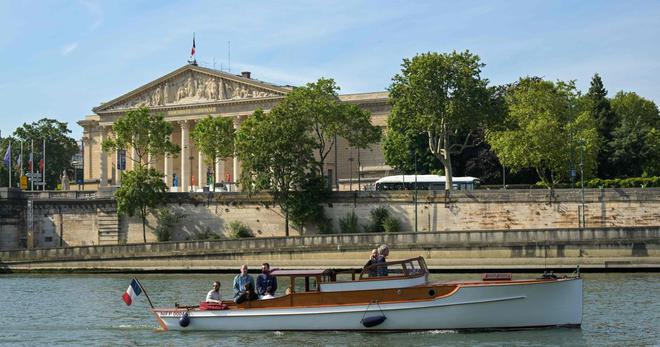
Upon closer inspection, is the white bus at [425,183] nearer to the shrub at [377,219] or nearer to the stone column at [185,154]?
the shrub at [377,219]

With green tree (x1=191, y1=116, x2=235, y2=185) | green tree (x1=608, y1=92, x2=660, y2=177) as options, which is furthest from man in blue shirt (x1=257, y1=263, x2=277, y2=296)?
green tree (x1=608, y1=92, x2=660, y2=177)

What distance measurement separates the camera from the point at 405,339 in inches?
1414

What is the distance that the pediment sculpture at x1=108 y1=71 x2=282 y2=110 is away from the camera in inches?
4365

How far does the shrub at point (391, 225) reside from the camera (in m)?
77.3

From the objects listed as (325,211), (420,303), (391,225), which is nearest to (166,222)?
(325,211)

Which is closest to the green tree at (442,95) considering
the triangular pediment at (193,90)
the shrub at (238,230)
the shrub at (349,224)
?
the shrub at (349,224)

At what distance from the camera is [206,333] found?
3859 cm

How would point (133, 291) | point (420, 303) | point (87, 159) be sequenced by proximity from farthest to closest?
1. point (87, 159)
2. point (133, 291)
3. point (420, 303)

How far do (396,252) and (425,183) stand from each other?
69.5 feet

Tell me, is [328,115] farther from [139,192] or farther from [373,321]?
[373,321]

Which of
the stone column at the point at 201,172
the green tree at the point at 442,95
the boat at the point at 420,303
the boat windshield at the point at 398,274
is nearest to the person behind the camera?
the boat at the point at 420,303

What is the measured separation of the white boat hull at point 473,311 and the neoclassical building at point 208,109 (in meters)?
66.2

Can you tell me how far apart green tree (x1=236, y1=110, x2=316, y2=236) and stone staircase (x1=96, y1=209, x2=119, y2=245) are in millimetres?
12702

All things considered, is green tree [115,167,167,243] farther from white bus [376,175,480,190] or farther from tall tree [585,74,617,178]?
tall tree [585,74,617,178]
